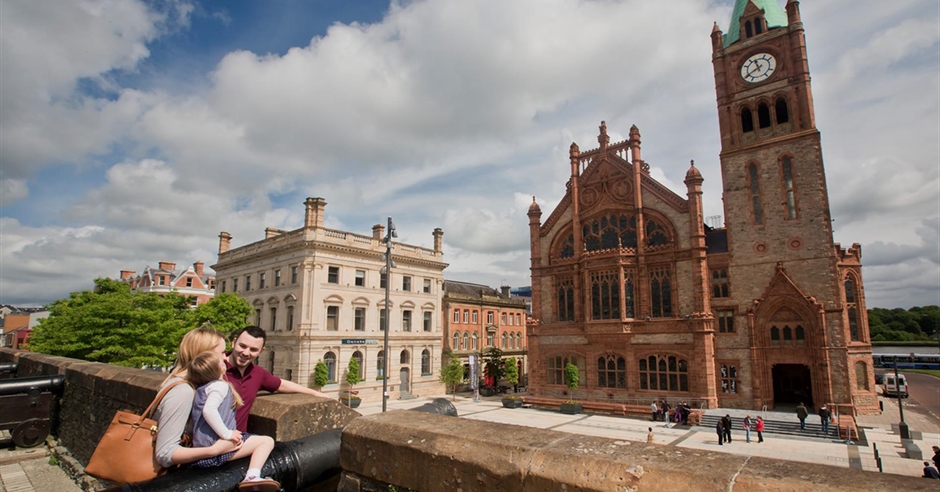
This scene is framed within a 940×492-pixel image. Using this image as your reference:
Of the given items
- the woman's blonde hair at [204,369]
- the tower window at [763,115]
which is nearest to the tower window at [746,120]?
the tower window at [763,115]

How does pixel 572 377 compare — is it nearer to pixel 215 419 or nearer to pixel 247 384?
pixel 247 384

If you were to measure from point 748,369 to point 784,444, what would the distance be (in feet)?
19.7

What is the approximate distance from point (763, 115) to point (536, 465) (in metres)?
35.0

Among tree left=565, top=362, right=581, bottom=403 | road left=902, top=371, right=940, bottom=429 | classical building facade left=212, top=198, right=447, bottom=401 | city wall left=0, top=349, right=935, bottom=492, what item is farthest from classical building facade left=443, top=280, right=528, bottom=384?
city wall left=0, top=349, right=935, bottom=492

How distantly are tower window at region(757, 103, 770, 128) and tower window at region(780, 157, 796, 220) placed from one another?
2.96 metres

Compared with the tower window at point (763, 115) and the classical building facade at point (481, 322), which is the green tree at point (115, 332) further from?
the tower window at point (763, 115)

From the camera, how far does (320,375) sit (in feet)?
112

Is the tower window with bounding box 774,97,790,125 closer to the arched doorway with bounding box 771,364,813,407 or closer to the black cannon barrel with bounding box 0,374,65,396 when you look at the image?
the arched doorway with bounding box 771,364,813,407

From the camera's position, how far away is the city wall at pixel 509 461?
2.33m

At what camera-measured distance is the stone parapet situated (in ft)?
7.58

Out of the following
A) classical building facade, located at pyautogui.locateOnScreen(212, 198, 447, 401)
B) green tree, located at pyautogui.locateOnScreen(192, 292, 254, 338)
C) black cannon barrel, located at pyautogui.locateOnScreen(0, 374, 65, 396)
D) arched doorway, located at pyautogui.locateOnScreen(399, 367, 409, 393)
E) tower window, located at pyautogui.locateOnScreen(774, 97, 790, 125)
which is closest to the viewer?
black cannon barrel, located at pyautogui.locateOnScreen(0, 374, 65, 396)

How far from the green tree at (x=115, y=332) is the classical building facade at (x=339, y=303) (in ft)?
25.2

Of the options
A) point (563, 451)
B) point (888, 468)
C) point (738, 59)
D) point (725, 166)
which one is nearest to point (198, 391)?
point (563, 451)

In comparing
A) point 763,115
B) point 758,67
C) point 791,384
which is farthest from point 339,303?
point 758,67
